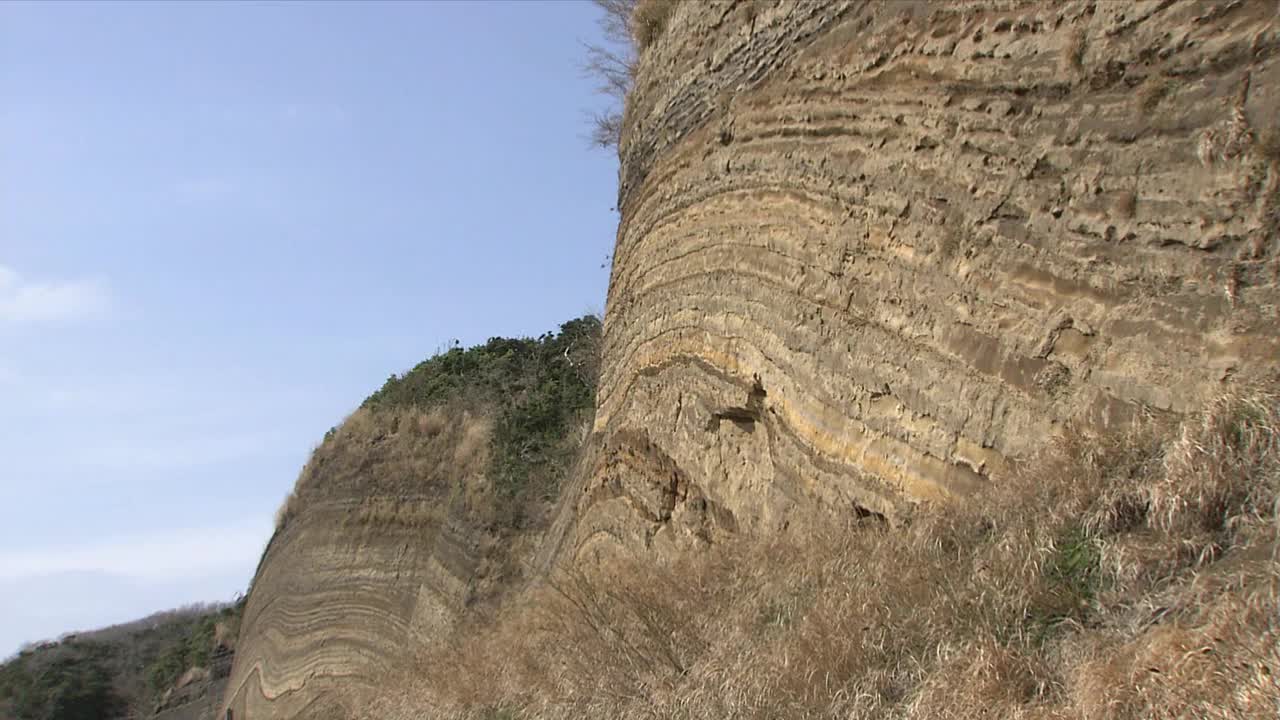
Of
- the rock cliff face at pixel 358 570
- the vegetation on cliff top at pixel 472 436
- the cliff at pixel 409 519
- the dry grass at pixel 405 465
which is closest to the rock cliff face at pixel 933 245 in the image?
the cliff at pixel 409 519

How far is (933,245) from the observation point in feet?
21.2

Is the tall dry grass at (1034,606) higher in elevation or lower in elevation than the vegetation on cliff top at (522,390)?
lower

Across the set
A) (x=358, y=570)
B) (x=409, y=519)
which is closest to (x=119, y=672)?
(x=358, y=570)

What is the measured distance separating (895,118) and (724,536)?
3243 millimetres

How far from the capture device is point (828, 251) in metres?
7.57

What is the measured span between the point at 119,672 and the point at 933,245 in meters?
35.0

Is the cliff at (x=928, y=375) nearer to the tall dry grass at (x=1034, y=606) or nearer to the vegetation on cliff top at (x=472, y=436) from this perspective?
the tall dry grass at (x=1034, y=606)

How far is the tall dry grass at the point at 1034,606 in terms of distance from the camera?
11.7ft

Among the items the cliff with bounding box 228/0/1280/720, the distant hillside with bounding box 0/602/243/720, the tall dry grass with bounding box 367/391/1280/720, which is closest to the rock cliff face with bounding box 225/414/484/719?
the cliff with bounding box 228/0/1280/720

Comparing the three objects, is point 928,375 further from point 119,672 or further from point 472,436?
point 119,672

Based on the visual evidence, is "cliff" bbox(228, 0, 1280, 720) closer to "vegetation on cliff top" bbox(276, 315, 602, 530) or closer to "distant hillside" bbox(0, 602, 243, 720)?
"vegetation on cliff top" bbox(276, 315, 602, 530)

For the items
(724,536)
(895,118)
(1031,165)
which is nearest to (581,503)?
(724,536)

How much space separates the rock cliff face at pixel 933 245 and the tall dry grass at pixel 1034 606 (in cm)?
45

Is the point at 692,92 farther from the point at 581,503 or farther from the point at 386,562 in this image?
the point at 386,562
